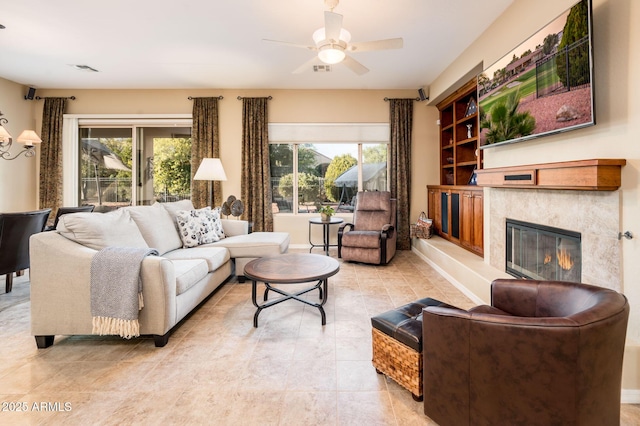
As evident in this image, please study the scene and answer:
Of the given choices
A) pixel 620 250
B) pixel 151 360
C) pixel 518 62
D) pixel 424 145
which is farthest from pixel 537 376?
pixel 424 145

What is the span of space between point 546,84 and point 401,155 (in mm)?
3232

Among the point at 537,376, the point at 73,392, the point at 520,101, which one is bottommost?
the point at 73,392

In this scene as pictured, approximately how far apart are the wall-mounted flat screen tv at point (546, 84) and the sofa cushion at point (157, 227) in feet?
11.4

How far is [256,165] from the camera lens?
18.3 ft

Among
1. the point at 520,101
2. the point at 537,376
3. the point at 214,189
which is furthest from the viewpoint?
the point at 214,189

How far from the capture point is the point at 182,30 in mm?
3480

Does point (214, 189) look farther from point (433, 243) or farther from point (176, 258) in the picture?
point (433, 243)

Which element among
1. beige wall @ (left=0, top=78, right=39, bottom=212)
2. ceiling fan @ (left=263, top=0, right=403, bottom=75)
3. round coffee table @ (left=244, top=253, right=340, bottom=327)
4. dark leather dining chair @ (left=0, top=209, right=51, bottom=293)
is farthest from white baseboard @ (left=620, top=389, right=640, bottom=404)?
beige wall @ (left=0, top=78, right=39, bottom=212)

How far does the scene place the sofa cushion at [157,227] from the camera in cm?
311

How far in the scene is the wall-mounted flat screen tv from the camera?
1983mm

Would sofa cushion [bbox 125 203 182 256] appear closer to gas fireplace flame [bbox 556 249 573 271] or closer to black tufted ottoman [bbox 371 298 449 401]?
black tufted ottoman [bbox 371 298 449 401]

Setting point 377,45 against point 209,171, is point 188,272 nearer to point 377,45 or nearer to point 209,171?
point 209,171

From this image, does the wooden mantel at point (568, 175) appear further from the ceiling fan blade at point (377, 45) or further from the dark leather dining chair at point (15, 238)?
the dark leather dining chair at point (15, 238)

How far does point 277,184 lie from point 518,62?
4049 mm
